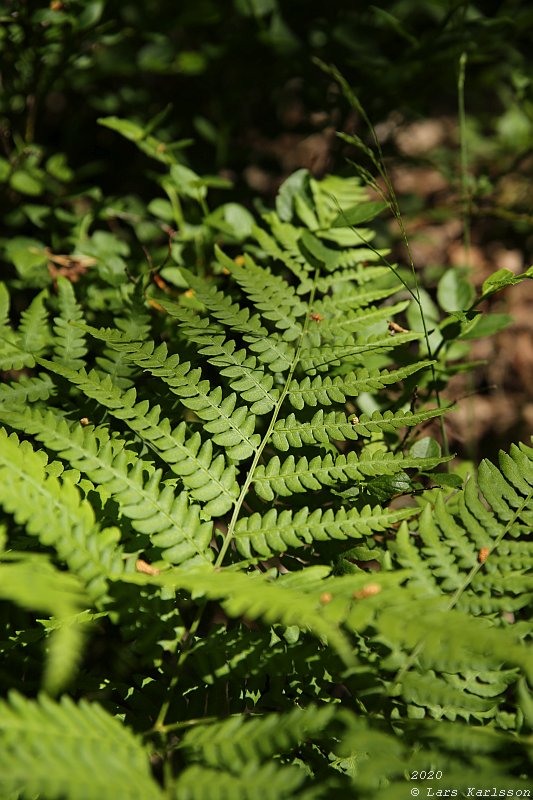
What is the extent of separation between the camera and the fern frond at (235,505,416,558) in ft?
3.70

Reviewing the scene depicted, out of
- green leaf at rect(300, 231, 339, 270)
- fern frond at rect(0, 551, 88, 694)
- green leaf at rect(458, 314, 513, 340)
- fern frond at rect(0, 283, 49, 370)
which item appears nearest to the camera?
fern frond at rect(0, 551, 88, 694)

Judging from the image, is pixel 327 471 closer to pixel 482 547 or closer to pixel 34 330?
pixel 482 547

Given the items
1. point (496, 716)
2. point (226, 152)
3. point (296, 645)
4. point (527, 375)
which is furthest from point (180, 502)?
point (527, 375)

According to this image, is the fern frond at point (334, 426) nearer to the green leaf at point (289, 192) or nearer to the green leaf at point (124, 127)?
the green leaf at point (289, 192)

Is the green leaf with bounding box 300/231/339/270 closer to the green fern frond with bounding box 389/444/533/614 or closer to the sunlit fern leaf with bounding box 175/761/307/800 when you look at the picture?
the green fern frond with bounding box 389/444/533/614

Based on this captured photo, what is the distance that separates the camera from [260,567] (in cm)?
138

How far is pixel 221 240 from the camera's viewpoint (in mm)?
1937

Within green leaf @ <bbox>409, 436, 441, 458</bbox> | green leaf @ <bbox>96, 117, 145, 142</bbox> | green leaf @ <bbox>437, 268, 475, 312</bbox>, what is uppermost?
green leaf @ <bbox>96, 117, 145, 142</bbox>

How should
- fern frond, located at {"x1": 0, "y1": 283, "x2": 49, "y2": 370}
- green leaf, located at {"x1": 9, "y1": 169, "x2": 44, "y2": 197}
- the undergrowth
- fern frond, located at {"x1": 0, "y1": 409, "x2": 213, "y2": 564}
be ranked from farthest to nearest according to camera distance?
1. green leaf, located at {"x1": 9, "y1": 169, "x2": 44, "y2": 197}
2. fern frond, located at {"x1": 0, "y1": 283, "x2": 49, "y2": 370}
3. fern frond, located at {"x1": 0, "y1": 409, "x2": 213, "y2": 564}
4. the undergrowth

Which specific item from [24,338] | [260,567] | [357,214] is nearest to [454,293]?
[357,214]

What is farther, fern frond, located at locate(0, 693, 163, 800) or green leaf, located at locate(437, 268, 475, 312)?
green leaf, located at locate(437, 268, 475, 312)

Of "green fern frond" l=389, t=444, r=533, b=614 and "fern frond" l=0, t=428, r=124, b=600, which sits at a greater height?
"fern frond" l=0, t=428, r=124, b=600

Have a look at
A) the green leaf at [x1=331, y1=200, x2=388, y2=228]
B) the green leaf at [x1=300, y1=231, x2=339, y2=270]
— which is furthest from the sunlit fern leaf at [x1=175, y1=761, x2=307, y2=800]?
the green leaf at [x1=331, y1=200, x2=388, y2=228]

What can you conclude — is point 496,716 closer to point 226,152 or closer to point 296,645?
point 296,645
